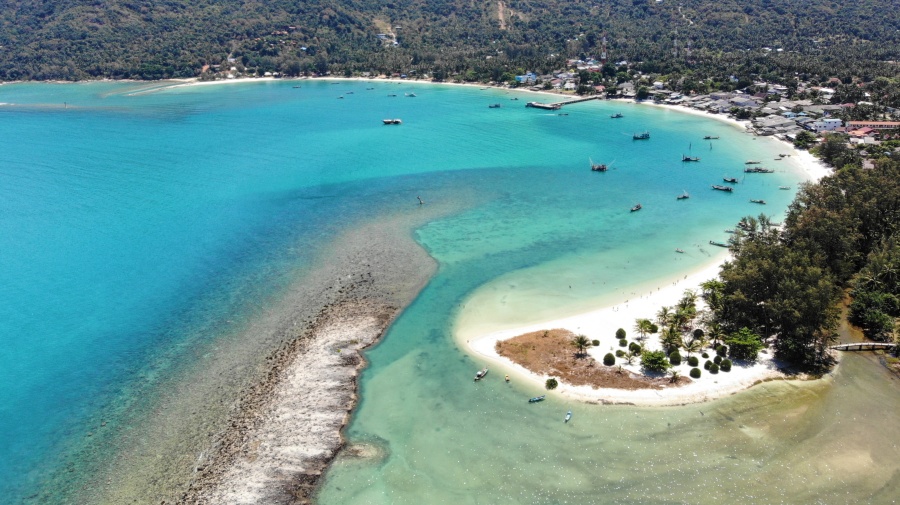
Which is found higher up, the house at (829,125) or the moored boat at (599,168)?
the house at (829,125)

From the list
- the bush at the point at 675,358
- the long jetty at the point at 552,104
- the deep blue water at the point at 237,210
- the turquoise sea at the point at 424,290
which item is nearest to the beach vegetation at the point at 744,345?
the turquoise sea at the point at 424,290

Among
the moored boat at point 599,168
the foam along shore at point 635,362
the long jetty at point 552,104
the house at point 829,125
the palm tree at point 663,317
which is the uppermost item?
the long jetty at point 552,104

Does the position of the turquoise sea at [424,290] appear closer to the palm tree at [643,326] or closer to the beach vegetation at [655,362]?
the beach vegetation at [655,362]

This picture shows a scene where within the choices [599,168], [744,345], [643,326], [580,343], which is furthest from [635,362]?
[599,168]

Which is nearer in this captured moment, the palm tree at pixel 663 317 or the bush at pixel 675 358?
the bush at pixel 675 358

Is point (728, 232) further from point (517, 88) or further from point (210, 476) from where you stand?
point (517, 88)

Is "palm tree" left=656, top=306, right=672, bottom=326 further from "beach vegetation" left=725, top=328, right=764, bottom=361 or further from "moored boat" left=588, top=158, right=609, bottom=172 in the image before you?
"moored boat" left=588, top=158, right=609, bottom=172

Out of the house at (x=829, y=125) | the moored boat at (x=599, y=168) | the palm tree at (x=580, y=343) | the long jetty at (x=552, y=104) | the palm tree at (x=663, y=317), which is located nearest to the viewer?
the palm tree at (x=580, y=343)
